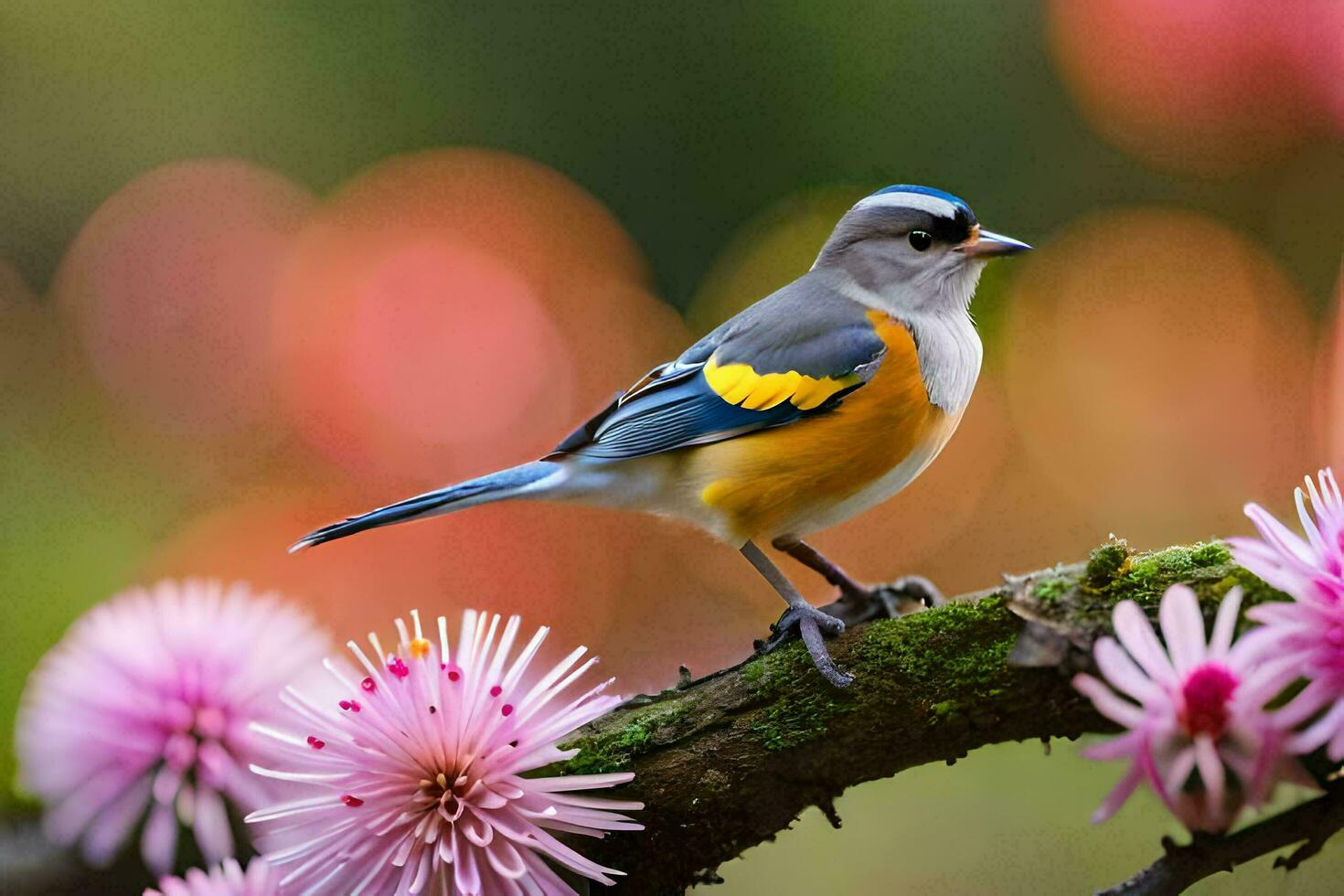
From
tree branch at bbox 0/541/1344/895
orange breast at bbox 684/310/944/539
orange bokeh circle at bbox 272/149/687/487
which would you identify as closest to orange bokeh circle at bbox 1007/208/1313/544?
orange bokeh circle at bbox 272/149/687/487

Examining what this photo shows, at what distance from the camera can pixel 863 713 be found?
72 cm

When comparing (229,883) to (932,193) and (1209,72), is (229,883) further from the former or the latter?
(1209,72)

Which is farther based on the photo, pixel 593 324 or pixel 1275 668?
pixel 593 324

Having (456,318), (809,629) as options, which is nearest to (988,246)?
(809,629)

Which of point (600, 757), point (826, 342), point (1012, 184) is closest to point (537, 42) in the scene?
point (1012, 184)

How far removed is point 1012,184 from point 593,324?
0.67 m

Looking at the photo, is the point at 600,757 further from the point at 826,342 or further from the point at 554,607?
the point at 554,607

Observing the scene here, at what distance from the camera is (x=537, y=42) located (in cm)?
191

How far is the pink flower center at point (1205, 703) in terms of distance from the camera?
20.7 inches

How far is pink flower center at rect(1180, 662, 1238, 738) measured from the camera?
20.7 inches

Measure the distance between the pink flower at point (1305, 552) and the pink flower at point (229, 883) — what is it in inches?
21.4

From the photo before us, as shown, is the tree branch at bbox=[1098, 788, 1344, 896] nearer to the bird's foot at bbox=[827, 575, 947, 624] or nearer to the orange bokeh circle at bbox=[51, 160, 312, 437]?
the bird's foot at bbox=[827, 575, 947, 624]

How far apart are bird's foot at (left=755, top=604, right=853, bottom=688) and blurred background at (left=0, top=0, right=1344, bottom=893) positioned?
30.8 inches

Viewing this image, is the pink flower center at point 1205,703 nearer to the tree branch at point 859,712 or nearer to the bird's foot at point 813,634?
the tree branch at point 859,712
